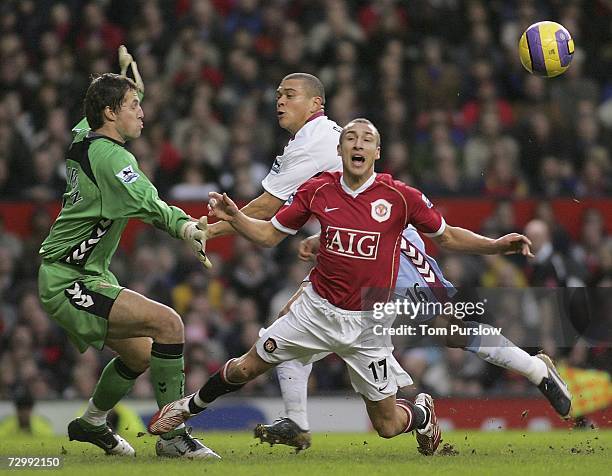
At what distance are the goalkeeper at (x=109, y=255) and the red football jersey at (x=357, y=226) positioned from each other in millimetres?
737

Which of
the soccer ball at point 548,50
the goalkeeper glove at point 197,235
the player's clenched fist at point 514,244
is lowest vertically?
the player's clenched fist at point 514,244

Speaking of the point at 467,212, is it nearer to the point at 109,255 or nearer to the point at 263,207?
the point at 263,207

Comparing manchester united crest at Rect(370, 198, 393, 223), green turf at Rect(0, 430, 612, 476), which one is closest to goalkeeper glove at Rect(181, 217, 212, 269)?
manchester united crest at Rect(370, 198, 393, 223)

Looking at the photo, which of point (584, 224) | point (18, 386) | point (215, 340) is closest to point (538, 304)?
point (584, 224)

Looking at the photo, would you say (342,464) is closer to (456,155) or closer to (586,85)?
(456,155)

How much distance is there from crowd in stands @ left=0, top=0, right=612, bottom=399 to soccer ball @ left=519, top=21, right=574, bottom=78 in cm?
286

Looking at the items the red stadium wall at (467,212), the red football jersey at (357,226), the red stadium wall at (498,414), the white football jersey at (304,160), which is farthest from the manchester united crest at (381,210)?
the red stadium wall at (467,212)

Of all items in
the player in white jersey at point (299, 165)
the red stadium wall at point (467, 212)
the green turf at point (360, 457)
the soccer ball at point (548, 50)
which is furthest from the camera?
the red stadium wall at point (467, 212)

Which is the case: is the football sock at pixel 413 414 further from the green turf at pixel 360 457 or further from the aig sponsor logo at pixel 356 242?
the aig sponsor logo at pixel 356 242

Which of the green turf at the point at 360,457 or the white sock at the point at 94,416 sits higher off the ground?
the white sock at the point at 94,416

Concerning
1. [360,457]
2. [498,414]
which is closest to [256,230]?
[360,457]

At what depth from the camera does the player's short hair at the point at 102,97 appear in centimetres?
849

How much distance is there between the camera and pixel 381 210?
8148 millimetres

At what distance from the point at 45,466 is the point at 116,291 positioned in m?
1.17
